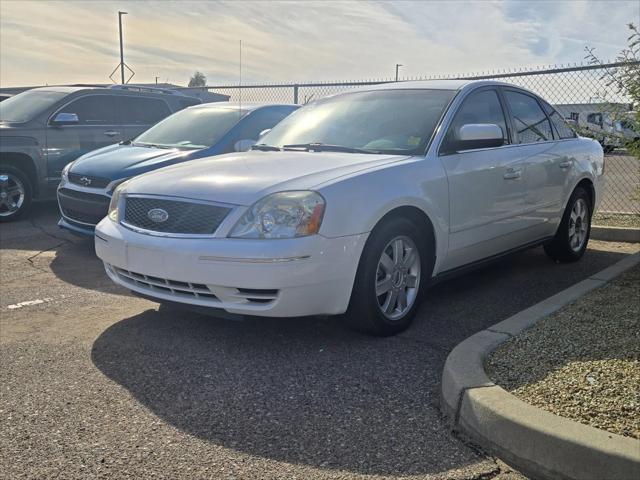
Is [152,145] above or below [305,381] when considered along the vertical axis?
above

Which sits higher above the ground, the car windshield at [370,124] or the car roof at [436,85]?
the car roof at [436,85]

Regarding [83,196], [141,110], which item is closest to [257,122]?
[83,196]

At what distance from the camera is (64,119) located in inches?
347

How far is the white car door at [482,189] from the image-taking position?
4668 millimetres

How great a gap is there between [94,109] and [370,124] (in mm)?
5934

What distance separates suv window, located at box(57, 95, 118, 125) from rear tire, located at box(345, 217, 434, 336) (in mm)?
6595

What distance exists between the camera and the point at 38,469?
2.68 m

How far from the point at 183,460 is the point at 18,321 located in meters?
2.43

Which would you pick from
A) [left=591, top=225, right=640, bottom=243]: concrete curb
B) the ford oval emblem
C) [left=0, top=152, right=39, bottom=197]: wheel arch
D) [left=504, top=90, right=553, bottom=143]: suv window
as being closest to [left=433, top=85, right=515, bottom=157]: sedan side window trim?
[left=504, top=90, right=553, bottom=143]: suv window

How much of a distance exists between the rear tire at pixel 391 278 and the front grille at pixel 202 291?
0.58 metres

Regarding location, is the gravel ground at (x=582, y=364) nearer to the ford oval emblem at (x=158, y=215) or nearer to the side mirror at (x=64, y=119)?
the ford oval emblem at (x=158, y=215)

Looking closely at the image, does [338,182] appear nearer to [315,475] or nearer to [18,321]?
[315,475]

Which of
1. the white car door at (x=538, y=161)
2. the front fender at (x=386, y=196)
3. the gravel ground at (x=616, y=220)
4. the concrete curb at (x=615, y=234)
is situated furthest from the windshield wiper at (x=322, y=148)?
the gravel ground at (x=616, y=220)

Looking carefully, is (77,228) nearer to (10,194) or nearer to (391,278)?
(10,194)
